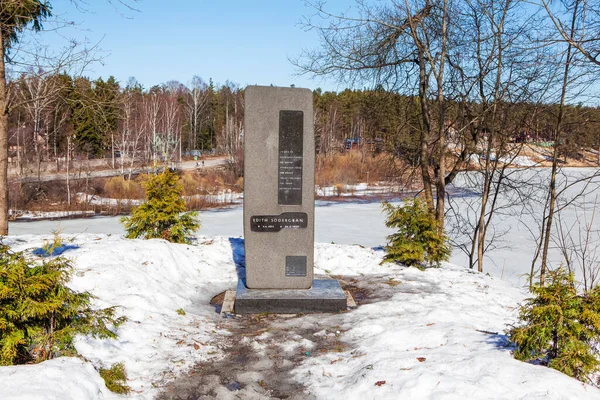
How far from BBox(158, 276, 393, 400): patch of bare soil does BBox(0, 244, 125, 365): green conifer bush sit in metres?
1.02

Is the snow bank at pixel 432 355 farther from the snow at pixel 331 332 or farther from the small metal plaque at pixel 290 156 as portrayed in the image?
the small metal plaque at pixel 290 156

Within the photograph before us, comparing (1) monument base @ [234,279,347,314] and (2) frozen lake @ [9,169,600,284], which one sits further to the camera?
(2) frozen lake @ [9,169,600,284]

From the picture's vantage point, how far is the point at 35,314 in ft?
11.9

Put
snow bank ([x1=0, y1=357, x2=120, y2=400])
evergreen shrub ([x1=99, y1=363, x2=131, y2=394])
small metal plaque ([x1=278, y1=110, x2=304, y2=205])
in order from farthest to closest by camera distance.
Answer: small metal plaque ([x1=278, y1=110, x2=304, y2=205]), evergreen shrub ([x1=99, y1=363, x2=131, y2=394]), snow bank ([x1=0, y1=357, x2=120, y2=400])

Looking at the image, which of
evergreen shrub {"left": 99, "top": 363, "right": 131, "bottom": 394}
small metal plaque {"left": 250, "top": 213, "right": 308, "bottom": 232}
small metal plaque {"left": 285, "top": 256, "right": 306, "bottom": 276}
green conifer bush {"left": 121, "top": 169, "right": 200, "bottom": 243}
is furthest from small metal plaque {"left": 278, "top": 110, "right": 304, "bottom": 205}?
evergreen shrub {"left": 99, "top": 363, "right": 131, "bottom": 394}

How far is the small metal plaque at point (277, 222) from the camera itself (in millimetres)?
7070

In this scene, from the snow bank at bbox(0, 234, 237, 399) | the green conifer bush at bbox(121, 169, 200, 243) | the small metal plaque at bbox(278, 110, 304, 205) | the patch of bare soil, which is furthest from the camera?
the green conifer bush at bbox(121, 169, 200, 243)

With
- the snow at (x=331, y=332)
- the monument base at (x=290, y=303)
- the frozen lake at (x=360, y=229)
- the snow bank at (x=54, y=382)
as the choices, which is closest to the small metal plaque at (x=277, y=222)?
the monument base at (x=290, y=303)

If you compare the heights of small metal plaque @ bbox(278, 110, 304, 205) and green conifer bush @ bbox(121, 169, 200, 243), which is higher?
small metal plaque @ bbox(278, 110, 304, 205)

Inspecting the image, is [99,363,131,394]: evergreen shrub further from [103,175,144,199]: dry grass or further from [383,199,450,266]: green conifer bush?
[103,175,144,199]: dry grass

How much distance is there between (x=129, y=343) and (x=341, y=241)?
9.72 m

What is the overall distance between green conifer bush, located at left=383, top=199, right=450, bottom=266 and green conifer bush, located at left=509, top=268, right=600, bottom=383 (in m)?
4.63

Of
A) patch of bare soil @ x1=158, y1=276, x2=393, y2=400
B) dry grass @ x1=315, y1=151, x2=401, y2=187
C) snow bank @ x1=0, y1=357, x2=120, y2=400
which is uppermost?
dry grass @ x1=315, y1=151, x2=401, y2=187

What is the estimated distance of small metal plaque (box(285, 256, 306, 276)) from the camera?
23.5ft
